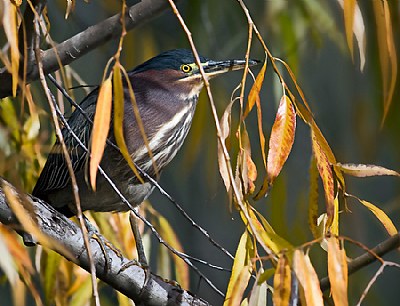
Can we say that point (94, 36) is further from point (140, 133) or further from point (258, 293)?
point (140, 133)

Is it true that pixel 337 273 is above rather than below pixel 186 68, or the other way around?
A: below

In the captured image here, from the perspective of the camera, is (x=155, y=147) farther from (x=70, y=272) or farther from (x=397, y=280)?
(x=397, y=280)

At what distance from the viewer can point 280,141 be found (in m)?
0.99

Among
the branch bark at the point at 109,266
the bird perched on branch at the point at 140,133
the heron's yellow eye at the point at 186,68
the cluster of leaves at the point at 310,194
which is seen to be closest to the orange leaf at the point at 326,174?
the cluster of leaves at the point at 310,194

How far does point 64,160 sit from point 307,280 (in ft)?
3.02

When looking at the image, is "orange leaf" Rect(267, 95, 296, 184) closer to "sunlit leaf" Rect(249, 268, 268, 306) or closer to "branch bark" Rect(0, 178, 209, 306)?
"sunlit leaf" Rect(249, 268, 268, 306)

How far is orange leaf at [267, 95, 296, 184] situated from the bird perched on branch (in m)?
0.56

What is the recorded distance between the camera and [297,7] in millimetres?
1752

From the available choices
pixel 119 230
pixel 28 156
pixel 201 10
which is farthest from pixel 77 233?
pixel 201 10

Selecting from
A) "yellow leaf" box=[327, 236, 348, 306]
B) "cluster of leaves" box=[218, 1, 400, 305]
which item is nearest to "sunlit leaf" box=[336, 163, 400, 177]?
"cluster of leaves" box=[218, 1, 400, 305]

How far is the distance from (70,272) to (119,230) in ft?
0.49

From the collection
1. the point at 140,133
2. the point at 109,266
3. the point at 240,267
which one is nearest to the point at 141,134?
the point at 140,133

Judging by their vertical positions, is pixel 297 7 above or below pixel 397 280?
above

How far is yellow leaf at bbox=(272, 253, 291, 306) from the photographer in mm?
862
